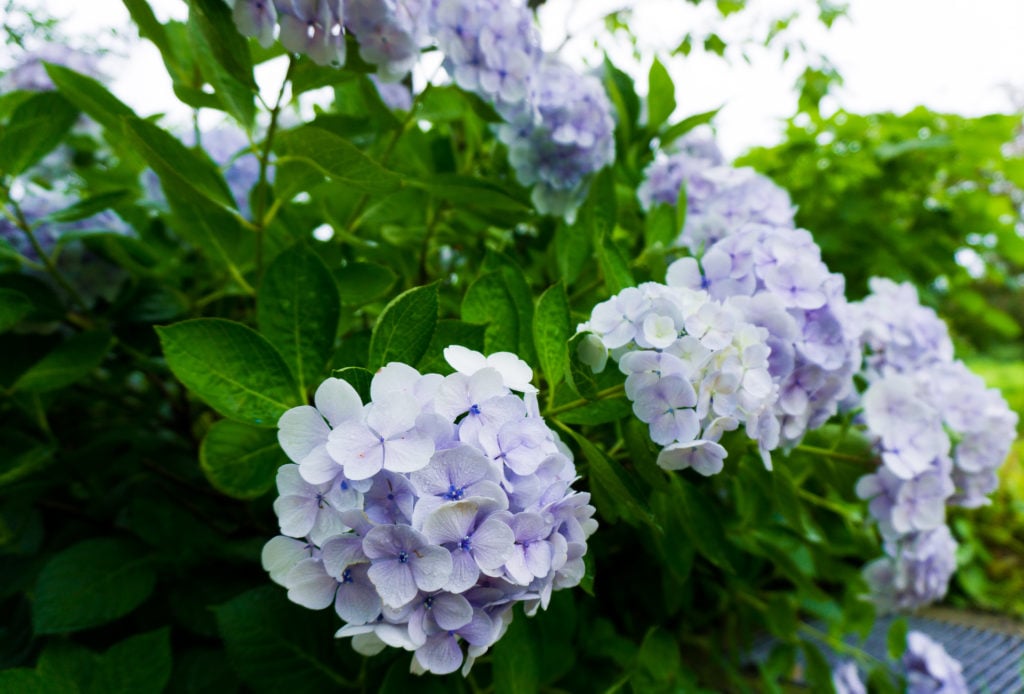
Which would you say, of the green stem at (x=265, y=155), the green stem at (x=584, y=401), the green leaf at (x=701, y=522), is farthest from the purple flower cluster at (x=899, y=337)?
the green stem at (x=265, y=155)

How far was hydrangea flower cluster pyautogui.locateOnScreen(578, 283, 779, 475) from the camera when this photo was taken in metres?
0.43

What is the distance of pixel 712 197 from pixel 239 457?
1.95 ft

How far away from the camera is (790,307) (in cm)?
52

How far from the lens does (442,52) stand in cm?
62

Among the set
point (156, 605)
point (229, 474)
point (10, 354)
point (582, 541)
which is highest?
point (582, 541)

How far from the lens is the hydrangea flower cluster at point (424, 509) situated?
0.36 metres

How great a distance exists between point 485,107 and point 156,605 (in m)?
0.66

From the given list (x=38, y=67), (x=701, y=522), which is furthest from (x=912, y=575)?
(x=38, y=67)

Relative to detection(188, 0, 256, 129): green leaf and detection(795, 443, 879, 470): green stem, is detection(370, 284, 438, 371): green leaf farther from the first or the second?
detection(795, 443, 879, 470): green stem

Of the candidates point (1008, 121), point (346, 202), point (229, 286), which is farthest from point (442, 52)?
point (1008, 121)

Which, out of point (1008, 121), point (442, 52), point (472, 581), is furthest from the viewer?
point (1008, 121)

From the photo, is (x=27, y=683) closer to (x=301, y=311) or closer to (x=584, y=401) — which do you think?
(x=301, y=311)

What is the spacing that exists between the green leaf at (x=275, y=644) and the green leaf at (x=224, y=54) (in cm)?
41

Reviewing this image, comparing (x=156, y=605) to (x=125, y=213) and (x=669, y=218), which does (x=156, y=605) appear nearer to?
(x=125, y=213)
